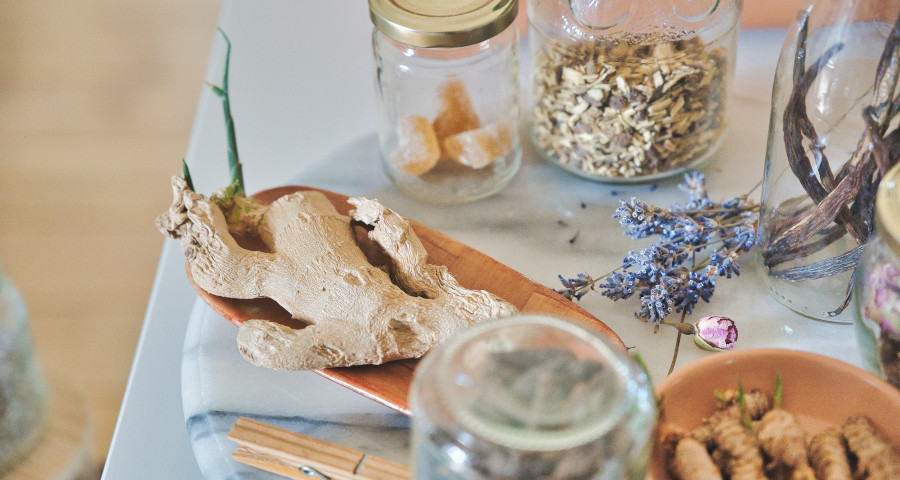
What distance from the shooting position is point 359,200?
62 centimetres

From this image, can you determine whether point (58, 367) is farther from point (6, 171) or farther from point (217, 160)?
point (217, 160)

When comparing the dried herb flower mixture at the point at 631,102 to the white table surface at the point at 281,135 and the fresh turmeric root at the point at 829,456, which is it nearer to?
the white table surface at the point at 281,135

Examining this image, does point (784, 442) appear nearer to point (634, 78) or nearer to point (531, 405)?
point (531, 405)

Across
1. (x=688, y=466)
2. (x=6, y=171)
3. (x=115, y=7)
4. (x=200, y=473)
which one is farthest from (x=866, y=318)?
(x=115, y=7)

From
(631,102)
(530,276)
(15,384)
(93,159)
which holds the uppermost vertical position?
(631,102)

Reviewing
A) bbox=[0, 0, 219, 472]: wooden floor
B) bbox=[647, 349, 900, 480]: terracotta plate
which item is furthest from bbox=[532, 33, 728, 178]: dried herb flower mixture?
bbox=[0, 0, 219, 472]: wooden floor

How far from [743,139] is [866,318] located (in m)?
0.33

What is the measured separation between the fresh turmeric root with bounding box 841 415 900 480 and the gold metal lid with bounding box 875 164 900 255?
0.10 m

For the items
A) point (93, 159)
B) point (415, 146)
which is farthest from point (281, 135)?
point (93, 159)

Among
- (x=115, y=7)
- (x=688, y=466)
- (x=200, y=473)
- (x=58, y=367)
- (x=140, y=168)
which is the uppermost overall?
(x=688, y=466)

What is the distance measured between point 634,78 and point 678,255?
0.14 m

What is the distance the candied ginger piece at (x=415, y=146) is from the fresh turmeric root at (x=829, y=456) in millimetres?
376

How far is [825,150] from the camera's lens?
0.55 meters

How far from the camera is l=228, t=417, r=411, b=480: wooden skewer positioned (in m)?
0.51
